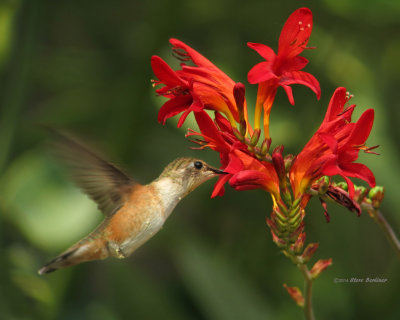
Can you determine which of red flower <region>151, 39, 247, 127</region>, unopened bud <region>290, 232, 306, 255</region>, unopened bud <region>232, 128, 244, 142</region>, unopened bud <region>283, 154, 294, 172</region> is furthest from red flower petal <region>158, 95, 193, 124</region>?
unopened bud <region>290, 232, 306, 255</region>

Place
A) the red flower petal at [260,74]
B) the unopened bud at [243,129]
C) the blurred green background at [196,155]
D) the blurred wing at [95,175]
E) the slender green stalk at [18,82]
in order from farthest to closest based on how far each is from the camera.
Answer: the blurred green background at [196,155] → the slender green stalk at [18,82] → the blurred wing at [95,175] → the unopened bud at [243,129] → the red flower petal at [260,74]

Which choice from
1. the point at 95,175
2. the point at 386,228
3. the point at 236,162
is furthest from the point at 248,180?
the point at 95,175

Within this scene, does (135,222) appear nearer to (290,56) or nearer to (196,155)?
(290,56)

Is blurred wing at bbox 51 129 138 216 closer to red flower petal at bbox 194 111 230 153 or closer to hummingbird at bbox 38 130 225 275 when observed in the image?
hummingbird at bbox 38 130 225 275

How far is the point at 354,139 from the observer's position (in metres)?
1.02

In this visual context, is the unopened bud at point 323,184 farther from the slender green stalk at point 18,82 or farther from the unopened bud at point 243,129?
the slender green stalk at point 18,82

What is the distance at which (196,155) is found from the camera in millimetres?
2375

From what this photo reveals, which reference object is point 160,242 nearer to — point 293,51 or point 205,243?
point 205,243

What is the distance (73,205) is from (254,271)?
79 cm

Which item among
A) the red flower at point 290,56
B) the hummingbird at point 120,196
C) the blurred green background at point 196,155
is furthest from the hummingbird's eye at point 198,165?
the blurred green background at point 196,155

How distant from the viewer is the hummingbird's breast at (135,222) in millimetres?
1239

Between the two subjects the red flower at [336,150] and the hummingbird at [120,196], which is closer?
the red flower at [336,150]

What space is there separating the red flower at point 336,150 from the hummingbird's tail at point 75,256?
0.49 meters

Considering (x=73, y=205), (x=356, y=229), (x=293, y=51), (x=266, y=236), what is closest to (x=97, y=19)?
(x=73, y=205)
